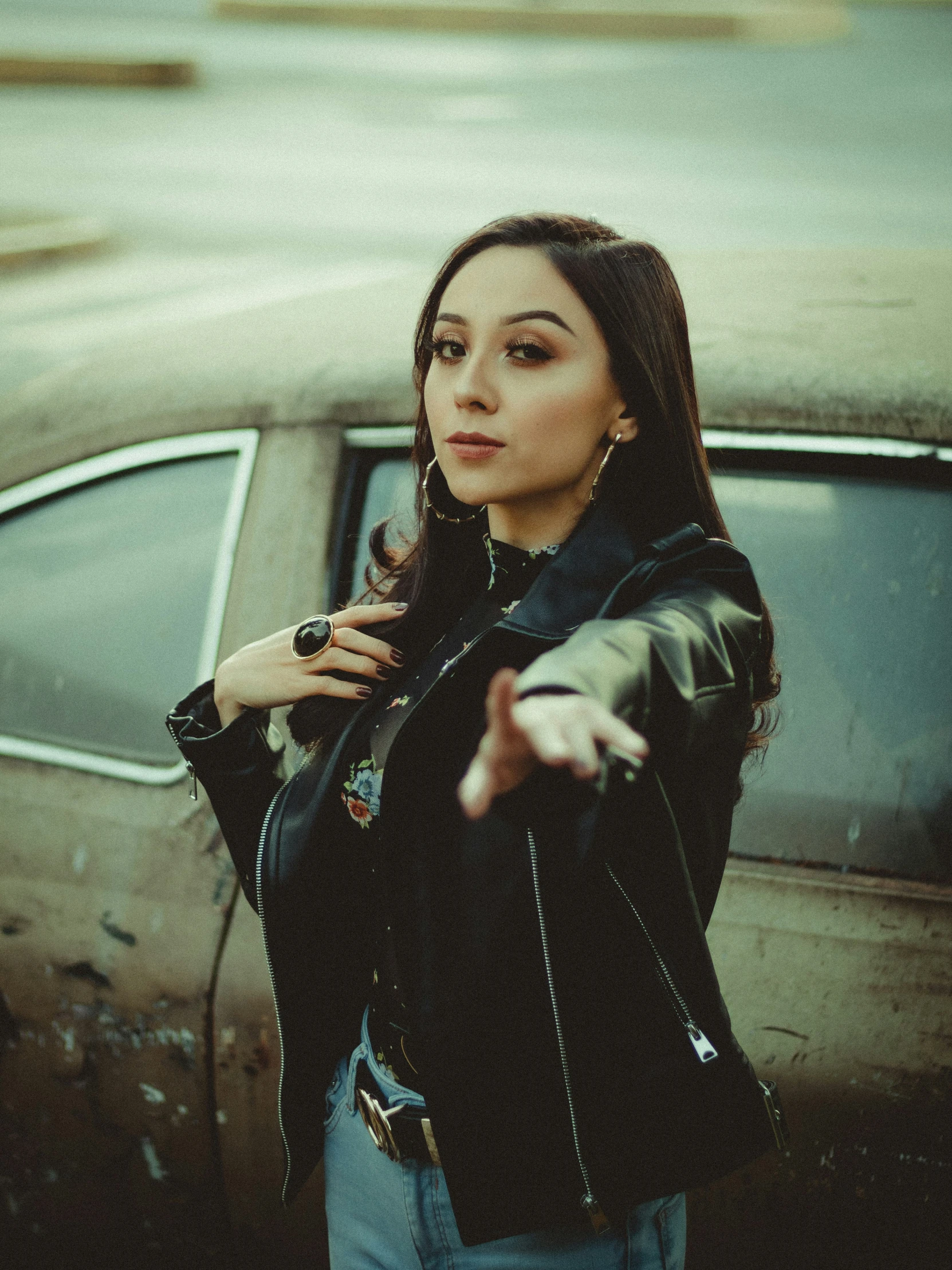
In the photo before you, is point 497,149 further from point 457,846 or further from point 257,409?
point 457,846

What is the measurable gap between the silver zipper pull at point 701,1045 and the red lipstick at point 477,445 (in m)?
0.69

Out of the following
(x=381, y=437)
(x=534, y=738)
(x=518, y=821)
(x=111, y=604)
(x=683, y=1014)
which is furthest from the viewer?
(x=111, y=604)

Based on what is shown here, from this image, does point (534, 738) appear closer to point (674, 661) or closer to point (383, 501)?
point (674, 661)

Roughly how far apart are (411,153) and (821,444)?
37.2 feet

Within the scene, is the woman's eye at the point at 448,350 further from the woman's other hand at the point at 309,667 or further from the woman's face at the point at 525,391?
the woman's other hand at the point at 309,667

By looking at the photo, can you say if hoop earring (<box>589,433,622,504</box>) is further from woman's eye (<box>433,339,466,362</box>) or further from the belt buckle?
the belt buckle

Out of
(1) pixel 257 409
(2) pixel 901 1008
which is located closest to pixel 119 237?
(1) pixel 257 409

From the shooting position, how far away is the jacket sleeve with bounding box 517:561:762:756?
1039mm

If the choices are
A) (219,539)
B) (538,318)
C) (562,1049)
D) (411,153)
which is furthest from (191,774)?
(411,153)

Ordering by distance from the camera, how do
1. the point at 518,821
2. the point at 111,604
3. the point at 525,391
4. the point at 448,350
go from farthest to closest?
the point at 111,604
the point at 448,350
the point at 525,391
the point at 518,821

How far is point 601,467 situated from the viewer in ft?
4.83

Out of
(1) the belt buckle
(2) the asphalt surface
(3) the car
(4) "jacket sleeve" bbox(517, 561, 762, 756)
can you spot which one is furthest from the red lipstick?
(2) the asphalt surface

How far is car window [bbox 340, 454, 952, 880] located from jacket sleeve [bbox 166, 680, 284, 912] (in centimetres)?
69

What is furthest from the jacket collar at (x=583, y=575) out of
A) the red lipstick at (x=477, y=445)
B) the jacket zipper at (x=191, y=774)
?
the jacket zipper at (x=191, y=774)
